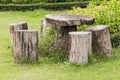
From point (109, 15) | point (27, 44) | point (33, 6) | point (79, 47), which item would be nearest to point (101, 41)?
point (79, 47)

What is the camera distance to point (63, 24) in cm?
726

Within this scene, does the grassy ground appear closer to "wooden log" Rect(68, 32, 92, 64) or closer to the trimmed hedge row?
"wooden log" Rect(68, 32, 92, 64)

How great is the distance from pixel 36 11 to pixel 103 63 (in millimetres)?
7517

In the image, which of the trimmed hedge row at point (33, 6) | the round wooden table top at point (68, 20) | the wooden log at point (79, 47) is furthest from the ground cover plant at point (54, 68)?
the trimmed hedge row at point (33, 6)

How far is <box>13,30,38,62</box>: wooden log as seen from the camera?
710 cm

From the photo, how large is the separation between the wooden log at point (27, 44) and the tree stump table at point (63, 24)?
498 millimetres

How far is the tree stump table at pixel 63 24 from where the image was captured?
732 cm

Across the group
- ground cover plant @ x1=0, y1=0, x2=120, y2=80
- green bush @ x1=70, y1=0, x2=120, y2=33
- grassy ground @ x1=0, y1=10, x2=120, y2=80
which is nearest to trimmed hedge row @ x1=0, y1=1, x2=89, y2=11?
green bush @ x1=70, y1=0, x2=120, y2=33

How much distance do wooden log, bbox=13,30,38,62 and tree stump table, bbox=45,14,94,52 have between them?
50cm

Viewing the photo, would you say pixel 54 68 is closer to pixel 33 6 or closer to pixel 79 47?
pixel 79 47

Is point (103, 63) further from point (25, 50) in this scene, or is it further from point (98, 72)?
point (25, 50)

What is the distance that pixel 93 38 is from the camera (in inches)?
291

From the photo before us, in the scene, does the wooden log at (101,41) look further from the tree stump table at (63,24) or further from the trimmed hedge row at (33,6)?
the trimmed hedge row at (33,6)

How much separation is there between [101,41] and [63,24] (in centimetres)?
74
